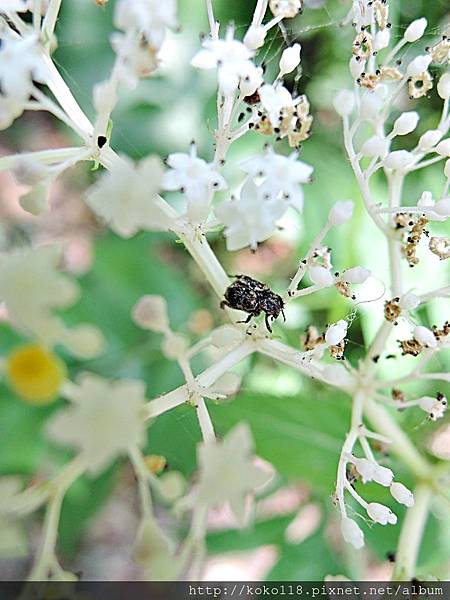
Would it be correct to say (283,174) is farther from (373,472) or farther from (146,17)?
(373,472)

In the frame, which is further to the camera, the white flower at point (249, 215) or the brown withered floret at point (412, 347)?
the brown withered floret at point (412, 347)

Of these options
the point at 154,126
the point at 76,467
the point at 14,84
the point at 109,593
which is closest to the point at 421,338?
the point at 76,467

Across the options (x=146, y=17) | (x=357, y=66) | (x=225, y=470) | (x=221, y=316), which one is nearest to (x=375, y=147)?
(x=357, y=66)

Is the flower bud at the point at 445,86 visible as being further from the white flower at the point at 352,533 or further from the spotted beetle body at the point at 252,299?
the white flower at the point at 352,533

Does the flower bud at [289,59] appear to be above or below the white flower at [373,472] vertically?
above

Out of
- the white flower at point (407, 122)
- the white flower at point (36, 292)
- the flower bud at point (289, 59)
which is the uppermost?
the flower bud at point (289, 59)

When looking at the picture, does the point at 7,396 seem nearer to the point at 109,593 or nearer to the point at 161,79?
the point at 161,79

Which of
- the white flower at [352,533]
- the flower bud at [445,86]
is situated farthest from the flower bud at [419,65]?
the white flower at [352,533]
